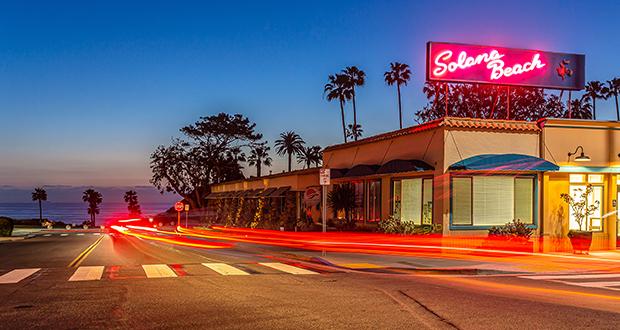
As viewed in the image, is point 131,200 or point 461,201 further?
point 131,200

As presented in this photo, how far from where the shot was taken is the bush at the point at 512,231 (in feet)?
75.5

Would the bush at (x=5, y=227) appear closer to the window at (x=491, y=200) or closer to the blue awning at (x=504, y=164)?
the window at (x=491, y=200)

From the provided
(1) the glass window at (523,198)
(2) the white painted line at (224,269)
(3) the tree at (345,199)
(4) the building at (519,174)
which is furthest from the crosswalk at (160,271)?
(3) the tree at (345,199)

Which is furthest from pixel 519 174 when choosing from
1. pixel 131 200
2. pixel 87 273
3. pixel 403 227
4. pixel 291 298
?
pixel 131 200

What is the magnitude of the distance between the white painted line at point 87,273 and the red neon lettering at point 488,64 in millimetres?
15585

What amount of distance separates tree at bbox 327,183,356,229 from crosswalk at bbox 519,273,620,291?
50.4 feet

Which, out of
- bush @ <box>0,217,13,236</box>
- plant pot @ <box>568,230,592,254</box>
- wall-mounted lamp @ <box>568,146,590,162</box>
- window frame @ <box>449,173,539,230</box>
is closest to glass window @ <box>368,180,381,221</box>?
window frame @ <box>449,173,539,230</box>

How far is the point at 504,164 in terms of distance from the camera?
23078 mm

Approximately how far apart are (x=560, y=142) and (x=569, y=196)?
6.75ft

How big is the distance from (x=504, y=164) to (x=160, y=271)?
13186 millimetres

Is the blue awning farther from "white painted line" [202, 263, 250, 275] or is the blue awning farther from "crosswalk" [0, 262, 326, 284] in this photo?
"white painted line" [202, 263, 250, 275]

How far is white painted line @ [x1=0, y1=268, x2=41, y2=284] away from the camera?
13.9m

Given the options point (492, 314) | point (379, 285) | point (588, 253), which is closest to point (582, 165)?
point (588, 253)

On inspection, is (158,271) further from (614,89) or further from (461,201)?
(614,89)
